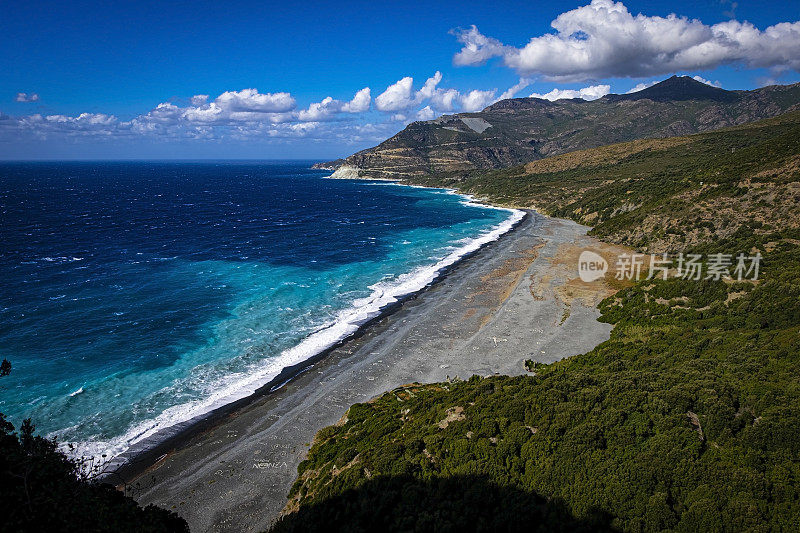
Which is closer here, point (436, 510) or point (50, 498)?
point (50, 498)

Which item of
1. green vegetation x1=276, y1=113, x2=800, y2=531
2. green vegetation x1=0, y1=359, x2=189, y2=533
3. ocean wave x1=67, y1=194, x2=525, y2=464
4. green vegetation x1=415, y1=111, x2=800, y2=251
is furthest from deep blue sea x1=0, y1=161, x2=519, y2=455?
green vegetation x1=415, y1=111, x2=800, y2=251

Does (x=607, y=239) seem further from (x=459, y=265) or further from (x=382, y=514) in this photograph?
(x=382, y=514)

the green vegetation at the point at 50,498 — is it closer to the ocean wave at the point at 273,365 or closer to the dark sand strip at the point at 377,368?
the ocean wave at the point at 273,365

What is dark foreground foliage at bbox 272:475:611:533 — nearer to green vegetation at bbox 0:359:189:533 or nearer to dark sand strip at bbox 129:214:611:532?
dark sand strip at bbox 129:214:611:532

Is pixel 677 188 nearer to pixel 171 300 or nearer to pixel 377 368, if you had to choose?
pixel 377 368

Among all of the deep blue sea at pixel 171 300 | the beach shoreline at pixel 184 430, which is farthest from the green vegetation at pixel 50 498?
the deep blue sea at pixel 171 300

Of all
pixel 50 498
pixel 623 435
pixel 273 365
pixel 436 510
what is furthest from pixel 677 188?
pixel 50 498
